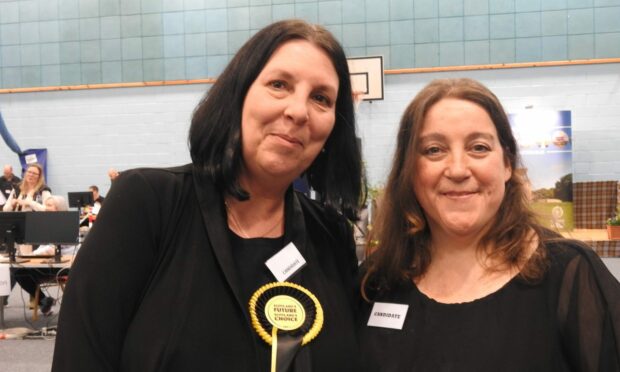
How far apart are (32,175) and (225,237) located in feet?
23.2

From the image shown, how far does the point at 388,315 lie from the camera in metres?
1.63

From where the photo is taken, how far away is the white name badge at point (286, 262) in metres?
1.40

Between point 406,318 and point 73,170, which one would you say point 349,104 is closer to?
point 406,318

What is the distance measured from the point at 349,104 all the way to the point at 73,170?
10.9 meters

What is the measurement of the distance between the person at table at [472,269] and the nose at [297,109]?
403 millimetres

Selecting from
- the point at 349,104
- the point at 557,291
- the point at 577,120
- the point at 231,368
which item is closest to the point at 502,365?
the point at 557,291

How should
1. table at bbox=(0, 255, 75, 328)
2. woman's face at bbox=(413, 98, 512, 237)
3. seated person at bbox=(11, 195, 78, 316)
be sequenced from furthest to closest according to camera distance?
seated person at bbox=(11, 195, 78, 316) → table at bbox=(0, 255, 75, 328) → woman's face at bbox=(413, 98, 512, 237)

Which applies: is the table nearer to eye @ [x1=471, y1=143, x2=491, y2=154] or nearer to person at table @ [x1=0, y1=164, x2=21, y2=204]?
person at table @ [x1=0, y1=164, x2=21, y2=204]

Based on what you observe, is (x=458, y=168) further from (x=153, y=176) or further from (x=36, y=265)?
(x=36, y=265)

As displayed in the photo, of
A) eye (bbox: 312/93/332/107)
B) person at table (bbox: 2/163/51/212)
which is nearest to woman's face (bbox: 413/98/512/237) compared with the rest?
eye (bbox: 312/93/332/107)

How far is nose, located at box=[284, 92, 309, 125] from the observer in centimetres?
138

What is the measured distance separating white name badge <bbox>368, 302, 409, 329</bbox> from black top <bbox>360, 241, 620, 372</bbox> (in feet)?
0.08

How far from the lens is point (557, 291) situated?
1.44 m

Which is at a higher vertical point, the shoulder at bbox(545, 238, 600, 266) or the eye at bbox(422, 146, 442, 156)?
the eye at bbox(422, 146, 442, 156)
